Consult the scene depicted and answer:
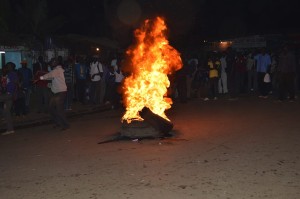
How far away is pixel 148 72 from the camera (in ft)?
35.1

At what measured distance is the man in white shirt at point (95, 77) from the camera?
16812 millimetres

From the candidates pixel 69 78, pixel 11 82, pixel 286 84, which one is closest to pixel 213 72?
pixel 286 84

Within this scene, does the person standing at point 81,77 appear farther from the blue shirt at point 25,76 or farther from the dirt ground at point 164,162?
the dirt ground at point 164,162

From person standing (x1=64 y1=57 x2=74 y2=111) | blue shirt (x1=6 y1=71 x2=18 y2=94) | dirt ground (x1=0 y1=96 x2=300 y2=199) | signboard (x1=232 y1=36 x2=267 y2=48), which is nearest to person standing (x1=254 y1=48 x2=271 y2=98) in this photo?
dirt ground (x1=0 y1=96 x2=300 y2=199)

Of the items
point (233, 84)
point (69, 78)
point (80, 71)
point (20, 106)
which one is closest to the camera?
point (20, 106)

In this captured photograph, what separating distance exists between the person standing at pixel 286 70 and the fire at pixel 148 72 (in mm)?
6082

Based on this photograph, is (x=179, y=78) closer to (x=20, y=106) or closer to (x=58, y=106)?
(x=20, y=106)

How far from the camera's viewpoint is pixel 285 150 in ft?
26.8

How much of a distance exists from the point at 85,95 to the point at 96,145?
813cm

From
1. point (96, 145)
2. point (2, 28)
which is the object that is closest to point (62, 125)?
point (96, 145)

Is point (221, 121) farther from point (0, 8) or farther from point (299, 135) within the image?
point (0, 8)

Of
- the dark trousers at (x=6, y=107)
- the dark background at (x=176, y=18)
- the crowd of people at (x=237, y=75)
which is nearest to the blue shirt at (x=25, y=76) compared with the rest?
the dark trousers at (x=6, y=107)

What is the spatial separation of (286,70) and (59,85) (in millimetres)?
8080

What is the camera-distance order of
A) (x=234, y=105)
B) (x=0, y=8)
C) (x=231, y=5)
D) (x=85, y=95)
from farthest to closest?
(x=231, y=5)
(x=0, y=8)
(x=85, y=95)
(x=234, y=105)
